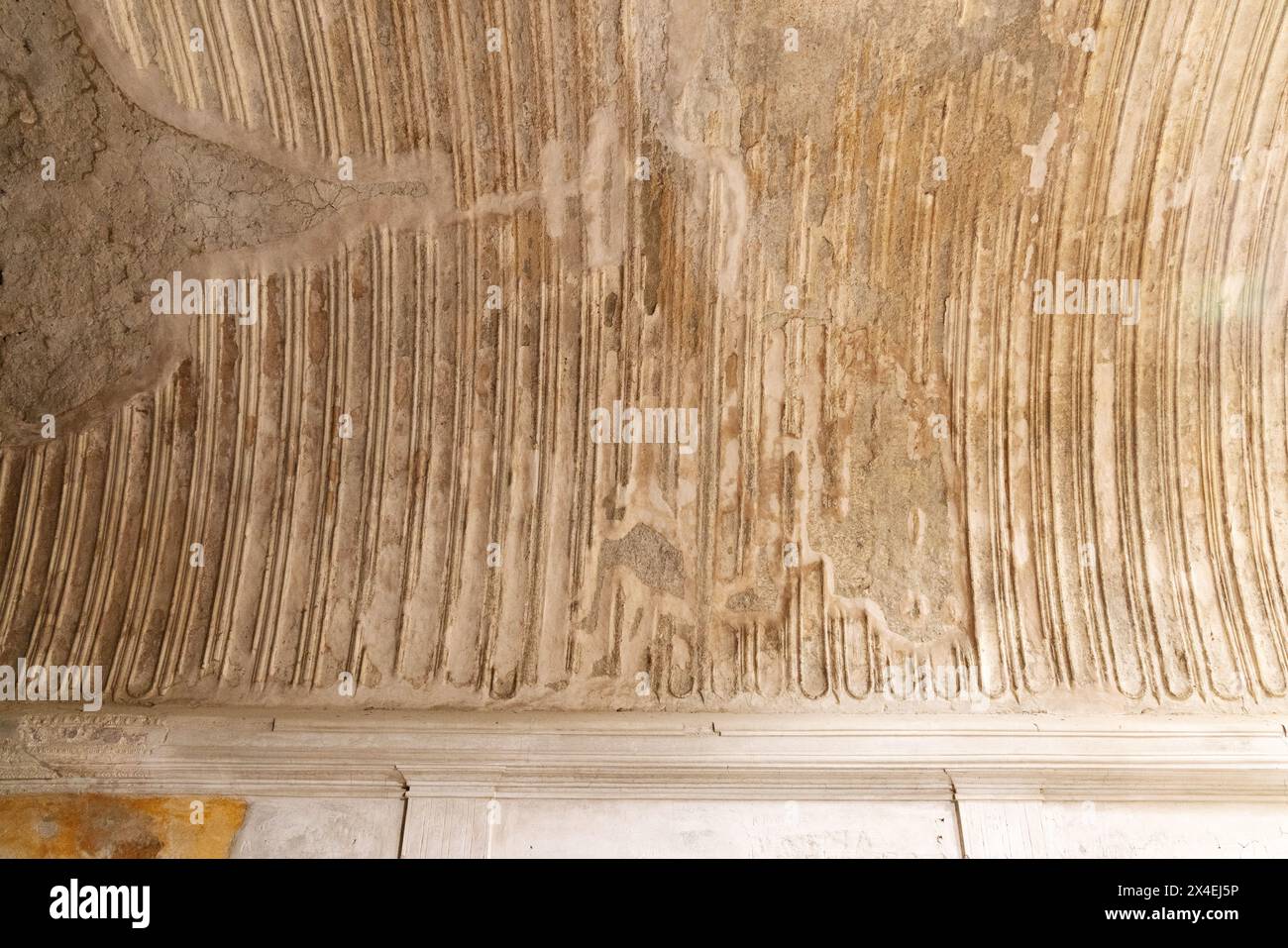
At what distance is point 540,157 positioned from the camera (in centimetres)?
455

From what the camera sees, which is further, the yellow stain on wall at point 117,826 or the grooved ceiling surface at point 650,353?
the grooved ceiling surface at point 650,353

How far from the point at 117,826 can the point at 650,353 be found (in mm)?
2858

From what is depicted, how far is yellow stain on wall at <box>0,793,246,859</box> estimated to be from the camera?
13.1 feet

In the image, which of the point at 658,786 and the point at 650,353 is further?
the point at 650,353

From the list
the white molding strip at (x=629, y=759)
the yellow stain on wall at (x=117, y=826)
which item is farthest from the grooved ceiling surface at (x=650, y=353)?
the yellow stain on wall at (x=117, y=826)

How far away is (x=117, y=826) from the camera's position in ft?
13.3

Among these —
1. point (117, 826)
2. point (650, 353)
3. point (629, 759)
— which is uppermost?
point (650, 353)

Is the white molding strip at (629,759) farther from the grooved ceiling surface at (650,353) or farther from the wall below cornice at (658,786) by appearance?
the grooved ceiling surface at (650,353)

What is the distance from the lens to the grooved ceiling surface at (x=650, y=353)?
14.5ft

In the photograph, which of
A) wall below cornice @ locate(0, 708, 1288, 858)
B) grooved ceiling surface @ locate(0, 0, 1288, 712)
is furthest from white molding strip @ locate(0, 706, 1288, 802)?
grooved ceiling surface @ locate(0, 0, 1288, 712)

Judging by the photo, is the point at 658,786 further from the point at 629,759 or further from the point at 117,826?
the point at 117,826

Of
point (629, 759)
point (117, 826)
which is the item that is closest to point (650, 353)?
point (629, 759)

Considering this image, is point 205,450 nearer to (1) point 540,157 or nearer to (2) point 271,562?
(2) point 271,562

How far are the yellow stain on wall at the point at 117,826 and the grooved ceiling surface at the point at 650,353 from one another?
1.56 feet
